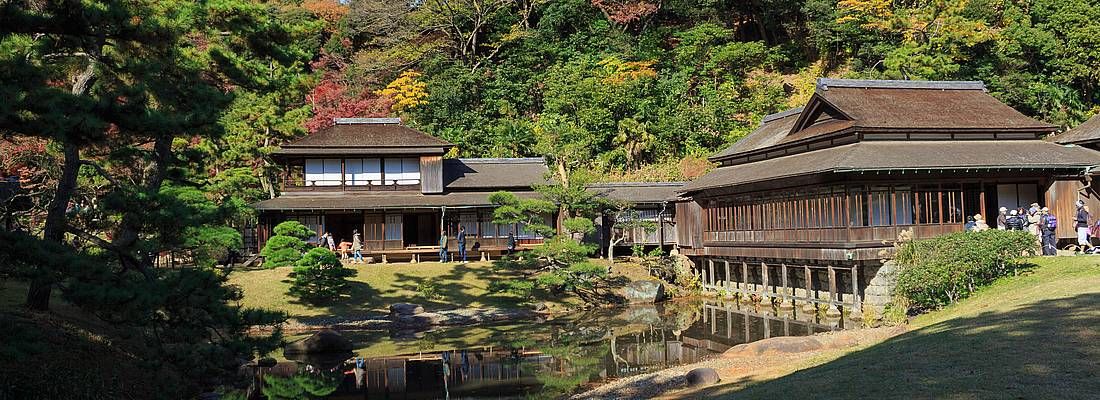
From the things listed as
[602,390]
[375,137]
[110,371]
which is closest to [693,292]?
[375,137]

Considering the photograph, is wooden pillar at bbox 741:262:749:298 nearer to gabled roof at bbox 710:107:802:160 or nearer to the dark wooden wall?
gabled roof at bbox 710:107:802:160

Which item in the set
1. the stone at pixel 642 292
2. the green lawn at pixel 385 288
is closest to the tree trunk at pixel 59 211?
the green lawn at pixel 385 288

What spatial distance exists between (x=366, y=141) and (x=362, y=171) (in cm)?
144

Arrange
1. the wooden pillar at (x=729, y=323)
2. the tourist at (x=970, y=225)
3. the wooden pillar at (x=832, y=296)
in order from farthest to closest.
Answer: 1. the wooden pillar at (x=832, y=296)
2. the tourist at (x=970, y=225)
3. the wooden pillar at (x=729, y=323)

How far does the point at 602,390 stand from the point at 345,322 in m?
14.0

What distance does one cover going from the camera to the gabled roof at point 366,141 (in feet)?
125

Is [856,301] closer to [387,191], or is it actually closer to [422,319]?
[422,319]

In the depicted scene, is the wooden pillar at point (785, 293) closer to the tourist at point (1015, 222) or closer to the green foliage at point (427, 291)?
the tourist at point (1015, 222)

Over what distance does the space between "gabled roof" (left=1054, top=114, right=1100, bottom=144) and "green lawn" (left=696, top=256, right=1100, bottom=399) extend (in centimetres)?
1395

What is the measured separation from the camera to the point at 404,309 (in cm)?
2912

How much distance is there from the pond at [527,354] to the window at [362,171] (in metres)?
13.0

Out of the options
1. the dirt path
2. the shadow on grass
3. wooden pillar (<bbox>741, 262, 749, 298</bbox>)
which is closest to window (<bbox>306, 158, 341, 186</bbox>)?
wooden pillar (<bbox>741, 262, 749, 298</bbox>)

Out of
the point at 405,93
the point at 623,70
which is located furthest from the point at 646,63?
the point at 405,93

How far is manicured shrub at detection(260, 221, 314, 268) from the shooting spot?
29.7m
